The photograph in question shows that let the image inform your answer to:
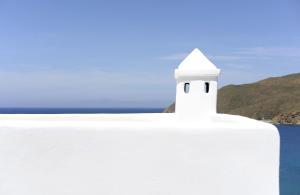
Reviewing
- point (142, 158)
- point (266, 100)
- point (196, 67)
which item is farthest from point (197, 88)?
point (266, 100)

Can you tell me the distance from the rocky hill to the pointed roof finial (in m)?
78.6

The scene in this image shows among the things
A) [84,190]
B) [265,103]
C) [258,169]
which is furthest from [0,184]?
[265,103]

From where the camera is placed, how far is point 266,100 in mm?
100375

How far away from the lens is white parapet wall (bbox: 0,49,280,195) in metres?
→ 6.95

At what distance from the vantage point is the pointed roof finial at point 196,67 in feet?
38.6

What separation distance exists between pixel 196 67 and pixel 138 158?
545 centimetres

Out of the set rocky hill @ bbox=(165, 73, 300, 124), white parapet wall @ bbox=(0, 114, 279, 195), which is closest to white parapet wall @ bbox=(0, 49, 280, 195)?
white parapet wall @ bbox=(0, 114, 279, 195)

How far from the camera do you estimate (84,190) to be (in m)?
7.16

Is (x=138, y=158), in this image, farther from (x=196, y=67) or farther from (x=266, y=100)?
(x=266, y=100)

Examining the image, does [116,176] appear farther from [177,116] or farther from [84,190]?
[177,116]

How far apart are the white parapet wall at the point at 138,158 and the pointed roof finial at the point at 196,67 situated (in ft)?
15.0

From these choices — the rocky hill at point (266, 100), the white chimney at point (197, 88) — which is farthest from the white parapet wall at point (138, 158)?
the rocky hill at point (266, 100)

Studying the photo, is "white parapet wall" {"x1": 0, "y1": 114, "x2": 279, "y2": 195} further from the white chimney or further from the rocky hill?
the rocky hill

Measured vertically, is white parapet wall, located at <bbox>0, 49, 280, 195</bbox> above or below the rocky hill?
below
